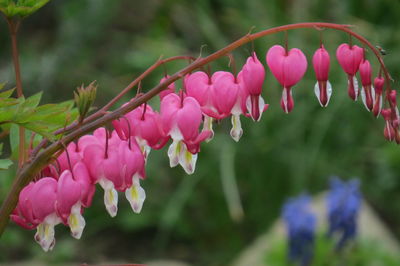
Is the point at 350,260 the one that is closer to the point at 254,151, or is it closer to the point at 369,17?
the point at 254,151

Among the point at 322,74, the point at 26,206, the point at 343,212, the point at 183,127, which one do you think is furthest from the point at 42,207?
the point at 343,212

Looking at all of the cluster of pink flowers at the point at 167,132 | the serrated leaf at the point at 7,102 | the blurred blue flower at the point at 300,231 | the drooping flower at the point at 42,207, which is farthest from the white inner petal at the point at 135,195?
the blurred blue flower at the point at 300,231

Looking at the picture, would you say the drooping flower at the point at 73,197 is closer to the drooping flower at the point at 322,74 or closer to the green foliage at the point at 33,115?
the green foliage at the point at 33,115

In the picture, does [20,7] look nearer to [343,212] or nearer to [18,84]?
[18,84]

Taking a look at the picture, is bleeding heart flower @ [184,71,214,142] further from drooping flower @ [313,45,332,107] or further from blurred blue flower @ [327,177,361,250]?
blurred blue flower @ [327,177,361,250]

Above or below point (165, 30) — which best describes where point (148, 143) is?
above

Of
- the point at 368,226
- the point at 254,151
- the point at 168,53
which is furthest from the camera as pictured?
the point at 168,53

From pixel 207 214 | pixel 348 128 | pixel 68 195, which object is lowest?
pixel 207 214

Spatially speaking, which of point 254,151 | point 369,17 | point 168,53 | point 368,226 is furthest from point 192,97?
point 369,17
